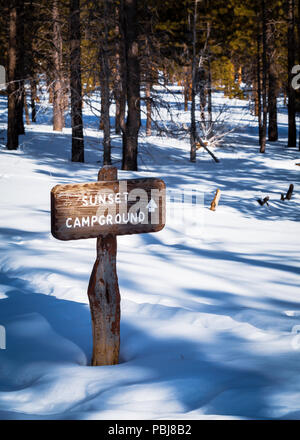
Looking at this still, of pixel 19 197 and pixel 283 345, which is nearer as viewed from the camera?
pixel 283 345

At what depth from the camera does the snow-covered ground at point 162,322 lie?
3.01 m

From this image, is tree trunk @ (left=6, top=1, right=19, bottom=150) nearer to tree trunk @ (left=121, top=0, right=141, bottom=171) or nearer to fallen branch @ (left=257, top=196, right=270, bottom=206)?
tree trunk @ (left=121, top=0, right=141, bottom=171)

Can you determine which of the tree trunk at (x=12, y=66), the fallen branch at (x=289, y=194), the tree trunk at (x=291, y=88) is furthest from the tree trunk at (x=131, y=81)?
the tree trunk at (x=291, y=88)

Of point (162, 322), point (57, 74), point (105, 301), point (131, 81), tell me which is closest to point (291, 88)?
point (131, 81)

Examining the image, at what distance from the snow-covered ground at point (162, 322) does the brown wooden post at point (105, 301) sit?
141 millimetres

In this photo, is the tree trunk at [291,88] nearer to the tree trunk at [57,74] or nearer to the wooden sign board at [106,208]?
the tree trunk at [57,74]

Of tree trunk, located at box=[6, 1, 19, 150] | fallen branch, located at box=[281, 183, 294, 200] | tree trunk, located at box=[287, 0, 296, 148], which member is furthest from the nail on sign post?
tree trunk, located at box=[287, 0, 296, 148]

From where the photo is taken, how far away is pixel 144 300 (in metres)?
5.20

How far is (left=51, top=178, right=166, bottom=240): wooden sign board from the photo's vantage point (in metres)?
3.25

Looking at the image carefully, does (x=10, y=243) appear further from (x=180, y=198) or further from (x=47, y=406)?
(x=180, y=198)

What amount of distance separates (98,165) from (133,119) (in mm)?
2069

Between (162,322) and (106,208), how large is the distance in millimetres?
1595

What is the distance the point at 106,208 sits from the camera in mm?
3338

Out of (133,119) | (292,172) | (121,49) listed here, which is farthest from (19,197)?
(292,172)
